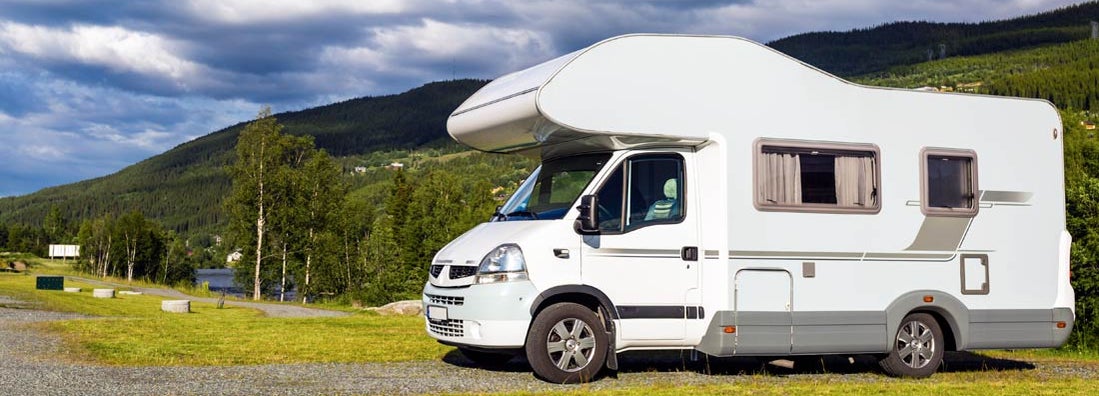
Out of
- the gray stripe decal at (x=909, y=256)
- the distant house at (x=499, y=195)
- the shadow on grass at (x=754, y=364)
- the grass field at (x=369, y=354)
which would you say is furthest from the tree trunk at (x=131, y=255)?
the gray stripe decal at (x=909, y=256)

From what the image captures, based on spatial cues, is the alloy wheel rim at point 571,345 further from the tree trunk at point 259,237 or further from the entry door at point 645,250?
the tree trunk at point 259,237

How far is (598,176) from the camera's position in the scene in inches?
417

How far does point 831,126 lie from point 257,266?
160ft

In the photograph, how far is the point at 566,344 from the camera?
33.6 ft

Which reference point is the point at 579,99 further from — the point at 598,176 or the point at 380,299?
the point at 380,299

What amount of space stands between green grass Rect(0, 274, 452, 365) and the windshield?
8.88ft

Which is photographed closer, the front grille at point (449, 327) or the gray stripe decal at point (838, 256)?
the front grille at point (449, 327)

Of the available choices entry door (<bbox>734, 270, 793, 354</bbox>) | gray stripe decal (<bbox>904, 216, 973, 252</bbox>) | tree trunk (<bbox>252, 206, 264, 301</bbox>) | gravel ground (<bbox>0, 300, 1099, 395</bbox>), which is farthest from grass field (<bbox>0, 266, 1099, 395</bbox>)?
tree trunk (<bbox>252, 206, 264, 301</bbox>)

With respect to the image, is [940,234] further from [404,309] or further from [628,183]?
[404,309]

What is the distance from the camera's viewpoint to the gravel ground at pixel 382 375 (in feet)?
31.3

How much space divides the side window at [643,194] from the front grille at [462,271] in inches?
54.2

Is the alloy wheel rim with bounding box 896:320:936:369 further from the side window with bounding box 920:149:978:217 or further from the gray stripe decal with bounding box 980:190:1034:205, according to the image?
the gray stripe decal with bounding box 980:190:1034:205

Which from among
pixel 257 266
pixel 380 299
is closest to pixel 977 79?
pixel 380 299

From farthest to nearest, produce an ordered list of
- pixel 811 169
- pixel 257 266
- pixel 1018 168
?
pixel 257 266, pixel 1018 168, pixel 811 169
